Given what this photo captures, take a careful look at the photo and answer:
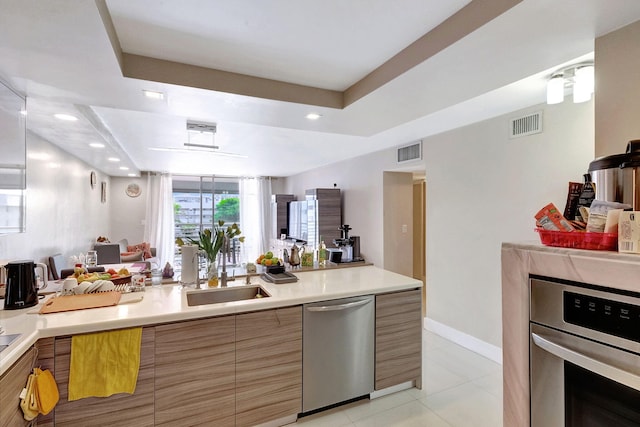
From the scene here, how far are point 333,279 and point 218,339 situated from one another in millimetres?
1064

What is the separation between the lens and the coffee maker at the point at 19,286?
1701mm

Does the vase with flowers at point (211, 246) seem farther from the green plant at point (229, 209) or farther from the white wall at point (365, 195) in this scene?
the green plant at point (229, 209)

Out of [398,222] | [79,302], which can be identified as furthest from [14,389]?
[398,222]

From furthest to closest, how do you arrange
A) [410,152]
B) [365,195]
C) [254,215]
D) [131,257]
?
[254,215], [131,257], [365,195], [410,152]

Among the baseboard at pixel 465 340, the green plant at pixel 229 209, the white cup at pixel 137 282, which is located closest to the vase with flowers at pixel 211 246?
the white cup at pixel 137 282

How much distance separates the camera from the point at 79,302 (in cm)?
181

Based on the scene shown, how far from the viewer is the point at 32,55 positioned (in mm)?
1570

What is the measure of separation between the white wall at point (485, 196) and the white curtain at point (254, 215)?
601cm

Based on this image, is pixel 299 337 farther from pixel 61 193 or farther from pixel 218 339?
pixel 61 193

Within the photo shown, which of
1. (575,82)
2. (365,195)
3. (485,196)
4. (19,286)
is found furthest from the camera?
(365,195)

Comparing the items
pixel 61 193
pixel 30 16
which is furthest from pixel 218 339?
pixel 61 193

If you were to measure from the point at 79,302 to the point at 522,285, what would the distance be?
2.41m

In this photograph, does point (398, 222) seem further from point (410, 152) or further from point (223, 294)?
point (223, 294)

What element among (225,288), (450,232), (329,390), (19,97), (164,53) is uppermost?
(164,53)
